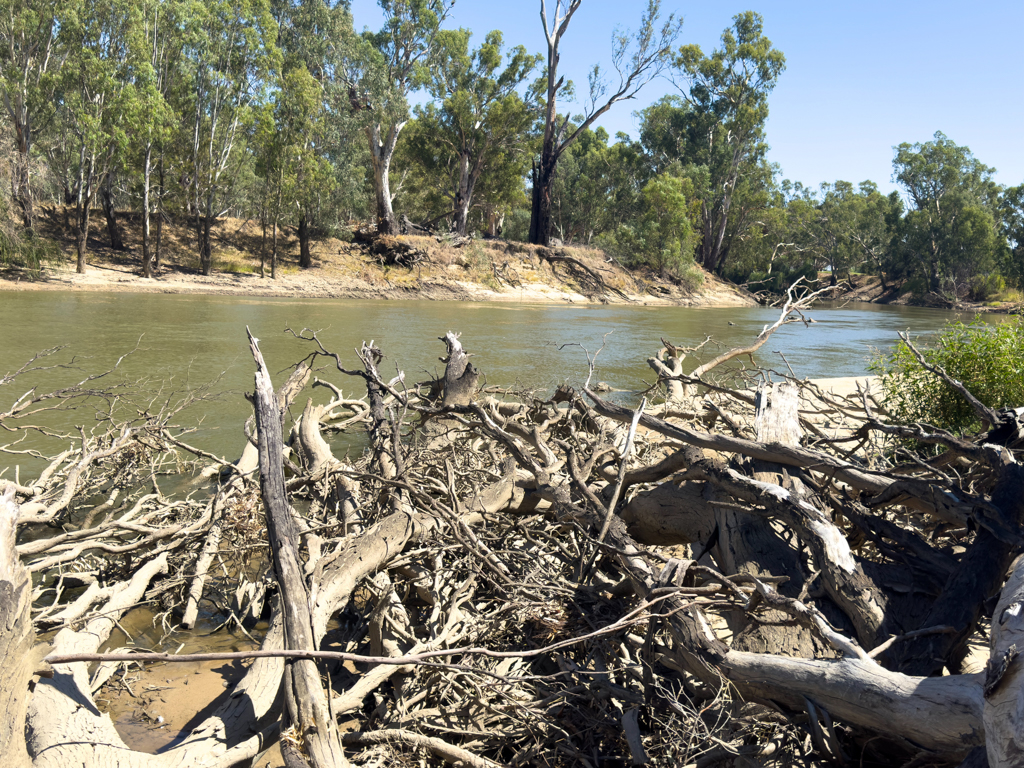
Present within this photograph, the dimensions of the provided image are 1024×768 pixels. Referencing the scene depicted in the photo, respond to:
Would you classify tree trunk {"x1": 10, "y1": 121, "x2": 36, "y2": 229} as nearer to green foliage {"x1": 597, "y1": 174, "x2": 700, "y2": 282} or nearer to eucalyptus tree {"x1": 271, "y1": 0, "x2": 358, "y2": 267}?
eucalyptus tree {"x1": 271, "y1": 0, "x2": 358, "y2": 267}

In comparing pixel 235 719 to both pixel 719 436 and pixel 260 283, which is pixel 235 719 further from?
pixel 260 283

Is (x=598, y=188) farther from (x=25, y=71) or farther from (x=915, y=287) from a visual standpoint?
(x=25, y=71)

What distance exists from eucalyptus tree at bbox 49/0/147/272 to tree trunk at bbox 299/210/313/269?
747 cm

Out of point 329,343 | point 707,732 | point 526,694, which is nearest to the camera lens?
point 707,732

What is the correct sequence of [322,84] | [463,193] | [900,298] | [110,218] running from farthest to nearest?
[900,298] → [463,193] → [322,84] → [110,218]

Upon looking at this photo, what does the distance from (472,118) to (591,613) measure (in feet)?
117

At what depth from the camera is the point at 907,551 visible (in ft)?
8.90

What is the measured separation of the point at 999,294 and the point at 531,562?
5835 cm

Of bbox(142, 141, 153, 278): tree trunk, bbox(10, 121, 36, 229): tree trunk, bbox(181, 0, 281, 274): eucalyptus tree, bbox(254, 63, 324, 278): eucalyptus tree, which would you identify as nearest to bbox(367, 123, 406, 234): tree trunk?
bbox(254, 63, 324, 278): eucalyptus tree

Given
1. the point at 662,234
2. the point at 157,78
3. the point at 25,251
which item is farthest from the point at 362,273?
the point at 662,234

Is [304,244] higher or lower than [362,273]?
higher

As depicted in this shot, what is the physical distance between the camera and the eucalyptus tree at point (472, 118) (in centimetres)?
3438

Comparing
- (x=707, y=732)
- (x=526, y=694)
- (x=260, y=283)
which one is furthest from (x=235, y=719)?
(x=260, y=283)

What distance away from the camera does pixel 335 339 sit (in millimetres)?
15250
